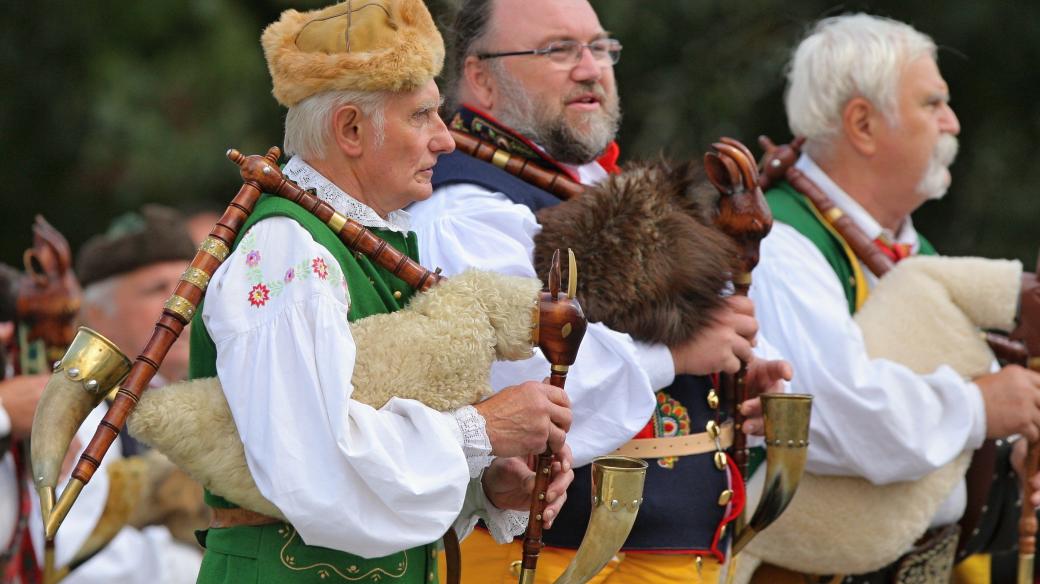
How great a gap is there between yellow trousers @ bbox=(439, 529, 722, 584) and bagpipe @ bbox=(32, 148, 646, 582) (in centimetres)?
43

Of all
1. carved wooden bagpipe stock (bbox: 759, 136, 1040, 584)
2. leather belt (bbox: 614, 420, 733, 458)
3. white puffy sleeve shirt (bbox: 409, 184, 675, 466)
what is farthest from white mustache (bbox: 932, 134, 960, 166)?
white puffy sleeve shirt (bbox: 409, 184, 675, 466)

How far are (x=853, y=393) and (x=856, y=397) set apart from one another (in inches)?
0.6

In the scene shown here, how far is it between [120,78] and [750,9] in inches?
165

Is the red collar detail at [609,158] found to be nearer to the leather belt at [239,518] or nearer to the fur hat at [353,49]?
the fur hat at [353,49]

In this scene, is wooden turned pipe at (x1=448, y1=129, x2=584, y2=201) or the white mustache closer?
wooden turned pipe at (x1=448, y1=129, x2=584, y2=201)

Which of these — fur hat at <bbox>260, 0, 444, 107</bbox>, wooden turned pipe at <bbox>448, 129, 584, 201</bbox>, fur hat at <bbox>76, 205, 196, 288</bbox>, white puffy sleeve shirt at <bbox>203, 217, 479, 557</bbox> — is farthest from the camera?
fur hat at <bbox>76, 205, 196, 288</bbox>

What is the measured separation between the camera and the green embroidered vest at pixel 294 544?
287 cm

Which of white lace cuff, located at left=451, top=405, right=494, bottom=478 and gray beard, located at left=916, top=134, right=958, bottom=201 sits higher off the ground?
gray beard, located at left=916, top=134, right=958, bottom=201

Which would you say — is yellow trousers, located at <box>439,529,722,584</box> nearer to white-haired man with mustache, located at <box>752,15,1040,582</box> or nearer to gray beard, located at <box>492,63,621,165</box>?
white-haired man with mustache, located at <box>752,15,1040,582</box>

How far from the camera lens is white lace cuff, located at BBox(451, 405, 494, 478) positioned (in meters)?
2.86

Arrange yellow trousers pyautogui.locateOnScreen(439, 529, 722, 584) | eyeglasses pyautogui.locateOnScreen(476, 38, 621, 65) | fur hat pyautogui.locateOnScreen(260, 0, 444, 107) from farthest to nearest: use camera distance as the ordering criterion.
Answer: eyeglasses pyautogui.locateOnScreen(476, 38, 621, 65), yellow trousers pyautogui.locateOnScreen(439, 529, 722, 584), fur hat pyautogui.locateOnScreen(260, 0, 444, 107)

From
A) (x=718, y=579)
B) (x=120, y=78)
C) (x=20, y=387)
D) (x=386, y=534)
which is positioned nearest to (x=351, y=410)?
(x=386, y=534)

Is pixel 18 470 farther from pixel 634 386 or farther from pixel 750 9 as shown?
pixel 750 9

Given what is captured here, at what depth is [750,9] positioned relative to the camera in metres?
9.39
